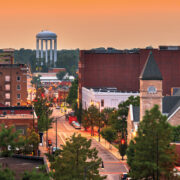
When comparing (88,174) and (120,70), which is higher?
(120,70)

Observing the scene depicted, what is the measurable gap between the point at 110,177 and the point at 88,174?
75.1ft

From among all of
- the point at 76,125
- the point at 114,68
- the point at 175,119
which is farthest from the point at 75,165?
the point at 114,68

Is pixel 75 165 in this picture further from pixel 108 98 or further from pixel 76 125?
pixel 108 98

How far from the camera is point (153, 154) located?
75438mm

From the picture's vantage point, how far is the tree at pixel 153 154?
74.8m

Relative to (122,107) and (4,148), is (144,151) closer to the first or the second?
(4,148)

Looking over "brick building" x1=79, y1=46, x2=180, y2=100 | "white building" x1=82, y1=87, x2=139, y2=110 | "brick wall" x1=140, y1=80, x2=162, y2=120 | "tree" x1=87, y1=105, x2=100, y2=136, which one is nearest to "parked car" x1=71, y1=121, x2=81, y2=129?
"white building" x1=82, y1=87, x2=139, y2=110

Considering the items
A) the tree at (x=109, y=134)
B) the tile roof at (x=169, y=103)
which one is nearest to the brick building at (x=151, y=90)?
the tile roof at (x=169, y=103)

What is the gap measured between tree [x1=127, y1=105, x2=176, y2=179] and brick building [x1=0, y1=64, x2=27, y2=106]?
99.0 meters

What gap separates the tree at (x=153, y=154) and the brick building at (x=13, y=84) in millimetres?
99025

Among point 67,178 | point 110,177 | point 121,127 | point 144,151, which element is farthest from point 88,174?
point 121,127

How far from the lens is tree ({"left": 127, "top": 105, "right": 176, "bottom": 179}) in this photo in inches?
2945

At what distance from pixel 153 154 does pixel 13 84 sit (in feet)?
341

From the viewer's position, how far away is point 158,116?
261ft
